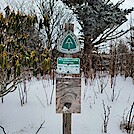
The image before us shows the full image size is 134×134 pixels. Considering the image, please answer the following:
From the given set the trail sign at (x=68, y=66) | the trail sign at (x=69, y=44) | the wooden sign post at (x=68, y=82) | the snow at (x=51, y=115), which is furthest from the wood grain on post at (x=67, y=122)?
the snow at (x=51, y=115)

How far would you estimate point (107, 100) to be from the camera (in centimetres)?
526

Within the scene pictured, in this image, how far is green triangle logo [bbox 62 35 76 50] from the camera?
110 inches

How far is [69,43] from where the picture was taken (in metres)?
2.80

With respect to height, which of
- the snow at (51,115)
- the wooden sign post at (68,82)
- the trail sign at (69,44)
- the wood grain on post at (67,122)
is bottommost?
the snow at (51,115)

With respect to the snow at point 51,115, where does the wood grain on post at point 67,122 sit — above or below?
above

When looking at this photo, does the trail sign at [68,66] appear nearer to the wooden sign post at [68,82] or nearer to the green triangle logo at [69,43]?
the wooden sign post at [68,82]

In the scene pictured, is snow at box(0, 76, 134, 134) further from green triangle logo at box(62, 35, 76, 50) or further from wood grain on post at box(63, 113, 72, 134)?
green triangle logo at box(62, 35, 76, 50)

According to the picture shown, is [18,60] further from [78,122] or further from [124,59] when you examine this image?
[124,59]

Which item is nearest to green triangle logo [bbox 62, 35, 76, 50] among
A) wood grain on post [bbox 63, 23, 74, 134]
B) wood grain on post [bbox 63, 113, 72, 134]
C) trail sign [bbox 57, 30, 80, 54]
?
trail sign [bbox 57, 30, 80, 54]

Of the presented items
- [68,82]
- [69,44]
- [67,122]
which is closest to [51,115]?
[67,122]

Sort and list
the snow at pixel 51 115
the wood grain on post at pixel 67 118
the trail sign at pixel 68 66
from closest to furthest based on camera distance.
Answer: the trail sign at pixel 68 66, the wood grain on post at pixel 67 118, the snow at pixel 51 115

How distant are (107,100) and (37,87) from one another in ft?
6.30

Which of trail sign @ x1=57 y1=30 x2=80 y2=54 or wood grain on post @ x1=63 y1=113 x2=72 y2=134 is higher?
trail sign @ x1=57 y1=30 x2=80 y2=54

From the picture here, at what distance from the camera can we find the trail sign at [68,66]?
272 centimetres
